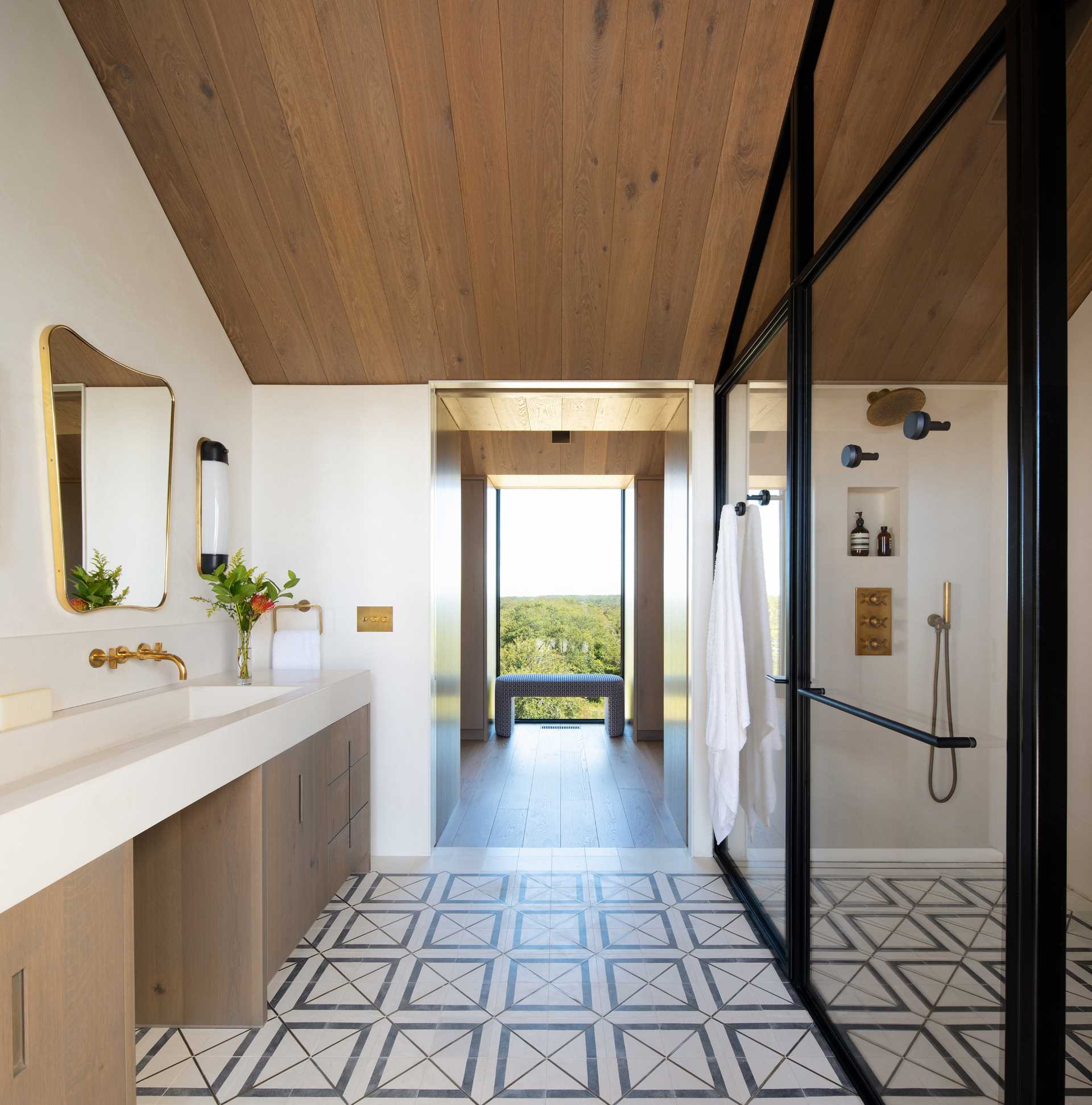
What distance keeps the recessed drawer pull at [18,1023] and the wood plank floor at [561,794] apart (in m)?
2.41

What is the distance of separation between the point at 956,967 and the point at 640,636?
4250 mm

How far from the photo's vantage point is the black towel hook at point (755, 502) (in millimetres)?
2627

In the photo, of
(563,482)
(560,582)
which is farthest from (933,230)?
(560,582)

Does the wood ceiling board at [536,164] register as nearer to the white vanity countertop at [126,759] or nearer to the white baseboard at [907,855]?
the white vanity countertop at [126,759]

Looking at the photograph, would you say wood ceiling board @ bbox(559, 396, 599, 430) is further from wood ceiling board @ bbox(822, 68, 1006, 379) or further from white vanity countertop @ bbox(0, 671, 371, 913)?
wood ceiling board @ bbox(822, 68, 1006, 379)

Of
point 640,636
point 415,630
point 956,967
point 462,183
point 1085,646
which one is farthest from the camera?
point 640,636

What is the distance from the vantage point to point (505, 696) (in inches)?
235

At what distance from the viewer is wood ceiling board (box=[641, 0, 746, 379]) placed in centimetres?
218

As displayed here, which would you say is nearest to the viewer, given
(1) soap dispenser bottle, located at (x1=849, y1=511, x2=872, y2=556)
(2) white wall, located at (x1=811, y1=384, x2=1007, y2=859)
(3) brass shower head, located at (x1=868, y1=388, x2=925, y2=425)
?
(2) white wall, located at (x1=811, y1=384, x2=1007, y2=859)

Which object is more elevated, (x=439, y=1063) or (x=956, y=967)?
(x=956, y=967)

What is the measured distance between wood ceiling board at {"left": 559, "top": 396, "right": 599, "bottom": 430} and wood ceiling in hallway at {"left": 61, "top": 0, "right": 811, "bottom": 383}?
0.40m

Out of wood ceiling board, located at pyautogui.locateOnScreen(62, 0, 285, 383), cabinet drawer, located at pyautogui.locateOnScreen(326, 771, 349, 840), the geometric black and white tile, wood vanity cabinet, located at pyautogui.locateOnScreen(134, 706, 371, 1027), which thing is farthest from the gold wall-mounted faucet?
wood ceiling board, located at pyautogui.locateOnScreen(62, 0, 285, 383)

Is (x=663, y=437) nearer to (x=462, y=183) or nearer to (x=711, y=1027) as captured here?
(x=462, y=183)

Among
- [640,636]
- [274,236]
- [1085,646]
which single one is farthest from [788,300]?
[640,636]
